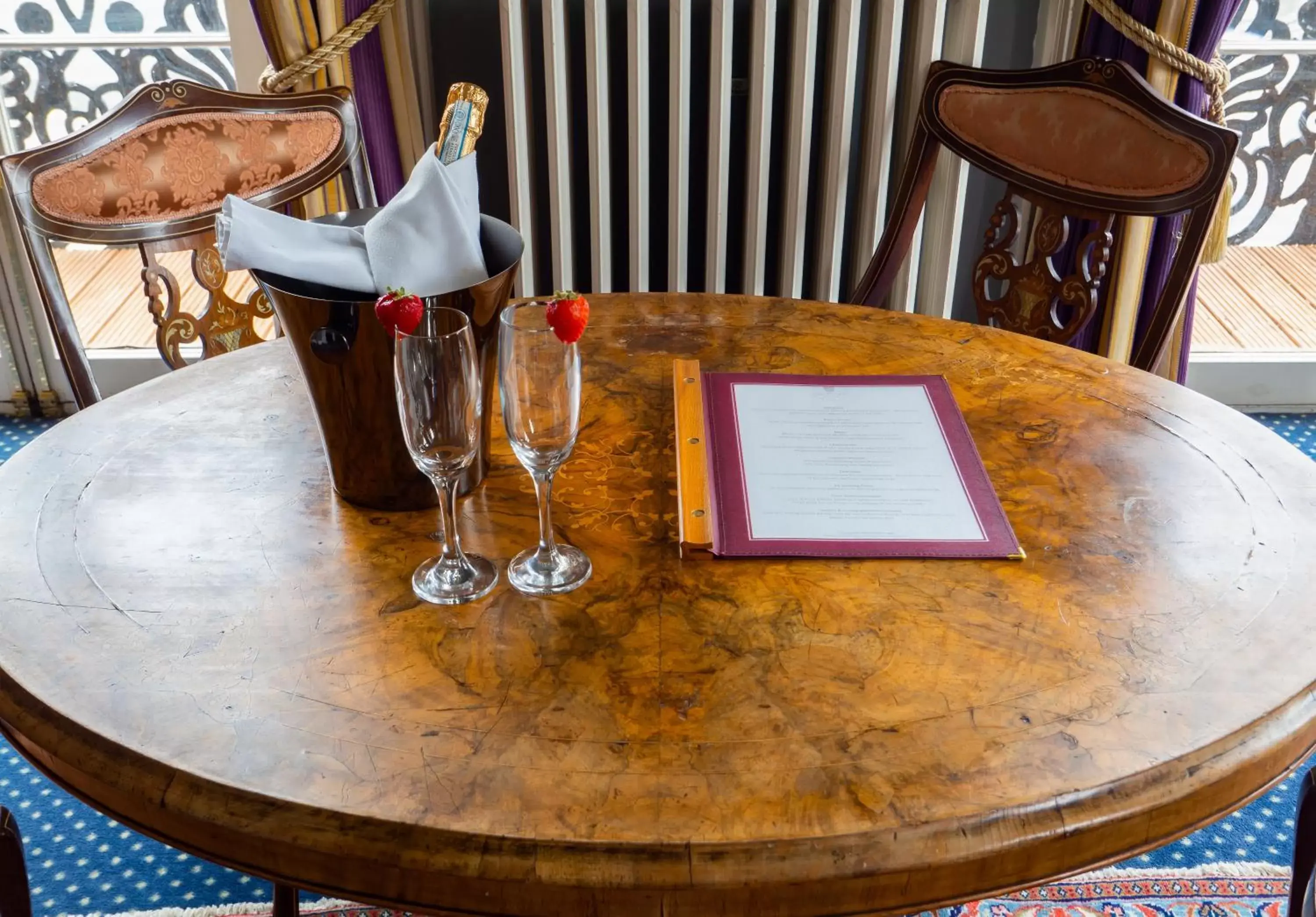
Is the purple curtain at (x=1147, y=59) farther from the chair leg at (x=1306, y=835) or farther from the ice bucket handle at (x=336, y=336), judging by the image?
the ice bucket handle at (x=336, y=336)

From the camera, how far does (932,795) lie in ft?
1.96

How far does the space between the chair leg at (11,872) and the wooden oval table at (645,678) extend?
0.11 meters

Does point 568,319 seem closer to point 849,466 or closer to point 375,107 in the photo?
point 849,466

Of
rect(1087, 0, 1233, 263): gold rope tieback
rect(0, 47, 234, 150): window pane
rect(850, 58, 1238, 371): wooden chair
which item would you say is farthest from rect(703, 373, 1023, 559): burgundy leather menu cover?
rect(0, 47, 234, 150): window pane

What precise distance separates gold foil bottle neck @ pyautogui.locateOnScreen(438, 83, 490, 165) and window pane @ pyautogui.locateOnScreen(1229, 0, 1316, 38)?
1.85m

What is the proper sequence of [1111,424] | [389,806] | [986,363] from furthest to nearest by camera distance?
[986,363], [1111,424], [389,806]

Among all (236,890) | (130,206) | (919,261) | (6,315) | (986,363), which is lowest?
(236,890)

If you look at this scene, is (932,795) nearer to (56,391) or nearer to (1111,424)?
(1111,424)

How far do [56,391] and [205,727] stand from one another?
6.65ft

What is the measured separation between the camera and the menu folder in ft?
2.69

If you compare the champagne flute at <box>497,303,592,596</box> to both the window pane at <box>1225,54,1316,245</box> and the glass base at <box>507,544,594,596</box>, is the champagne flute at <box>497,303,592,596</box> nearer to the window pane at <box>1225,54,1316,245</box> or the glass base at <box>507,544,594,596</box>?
the glass base at <box>507,544,594,596</box>

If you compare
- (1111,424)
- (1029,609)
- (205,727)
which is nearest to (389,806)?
(205,727)

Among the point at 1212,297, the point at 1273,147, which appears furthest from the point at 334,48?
the point at 1212,297

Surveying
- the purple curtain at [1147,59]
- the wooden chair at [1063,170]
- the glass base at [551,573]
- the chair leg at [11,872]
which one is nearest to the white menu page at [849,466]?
the glass base at [551,573]
